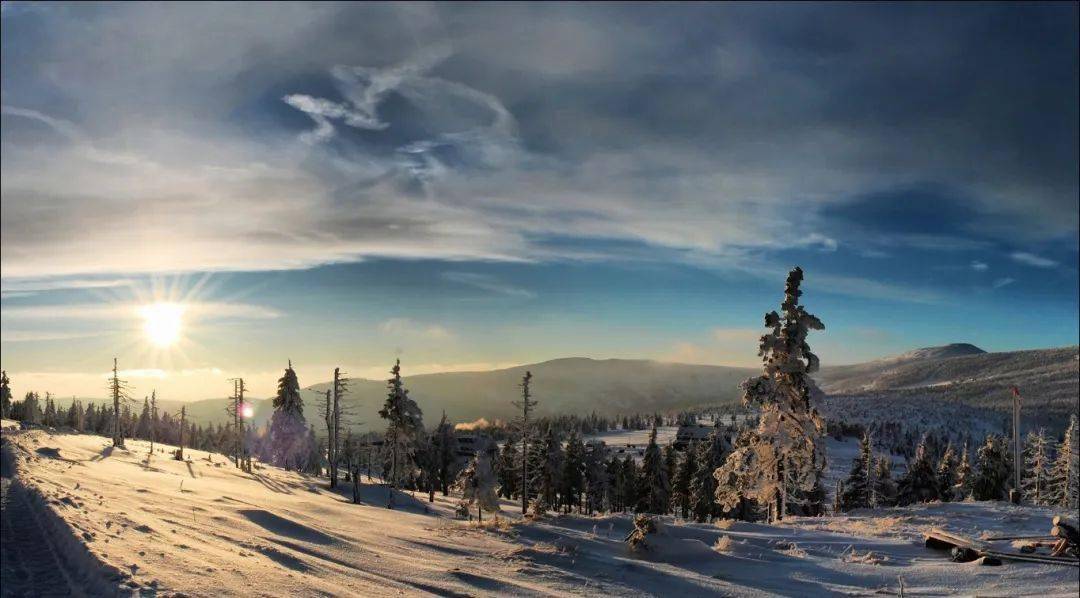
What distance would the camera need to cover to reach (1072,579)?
50.1 feet

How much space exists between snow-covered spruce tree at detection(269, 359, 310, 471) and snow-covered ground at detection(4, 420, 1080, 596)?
40.3m

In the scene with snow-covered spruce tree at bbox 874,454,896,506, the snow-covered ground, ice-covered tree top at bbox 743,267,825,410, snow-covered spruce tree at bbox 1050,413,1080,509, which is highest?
ice-covered tree top at bbox 743,267,825,410

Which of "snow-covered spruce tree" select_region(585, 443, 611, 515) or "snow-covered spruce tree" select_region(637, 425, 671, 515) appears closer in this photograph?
"snow-covered spruce tree" select_region(637, 425, 671, 515)

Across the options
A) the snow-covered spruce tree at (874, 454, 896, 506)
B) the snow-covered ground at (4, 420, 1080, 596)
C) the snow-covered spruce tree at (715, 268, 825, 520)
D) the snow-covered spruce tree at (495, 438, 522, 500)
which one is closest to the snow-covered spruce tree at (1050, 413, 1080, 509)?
the snow-covered spruce tree at (874, 454, 896, 506)

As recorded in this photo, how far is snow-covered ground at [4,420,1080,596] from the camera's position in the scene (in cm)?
1377

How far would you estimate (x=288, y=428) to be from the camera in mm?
71250

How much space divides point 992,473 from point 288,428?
78057mm

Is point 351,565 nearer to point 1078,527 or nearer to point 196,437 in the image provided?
point 1078,527

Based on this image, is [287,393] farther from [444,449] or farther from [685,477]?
[685,477]

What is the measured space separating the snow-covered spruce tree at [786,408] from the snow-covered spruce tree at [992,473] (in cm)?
4804

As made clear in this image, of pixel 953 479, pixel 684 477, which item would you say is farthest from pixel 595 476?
pixel 953 479

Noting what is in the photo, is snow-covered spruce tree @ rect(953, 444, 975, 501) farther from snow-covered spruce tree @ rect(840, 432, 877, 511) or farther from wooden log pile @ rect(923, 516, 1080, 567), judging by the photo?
wooden log pile @ rect(923, 516, 1080, 567)

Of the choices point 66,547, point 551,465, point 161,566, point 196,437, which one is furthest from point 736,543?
point 196,437

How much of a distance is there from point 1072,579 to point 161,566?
→ 68.5 feet
